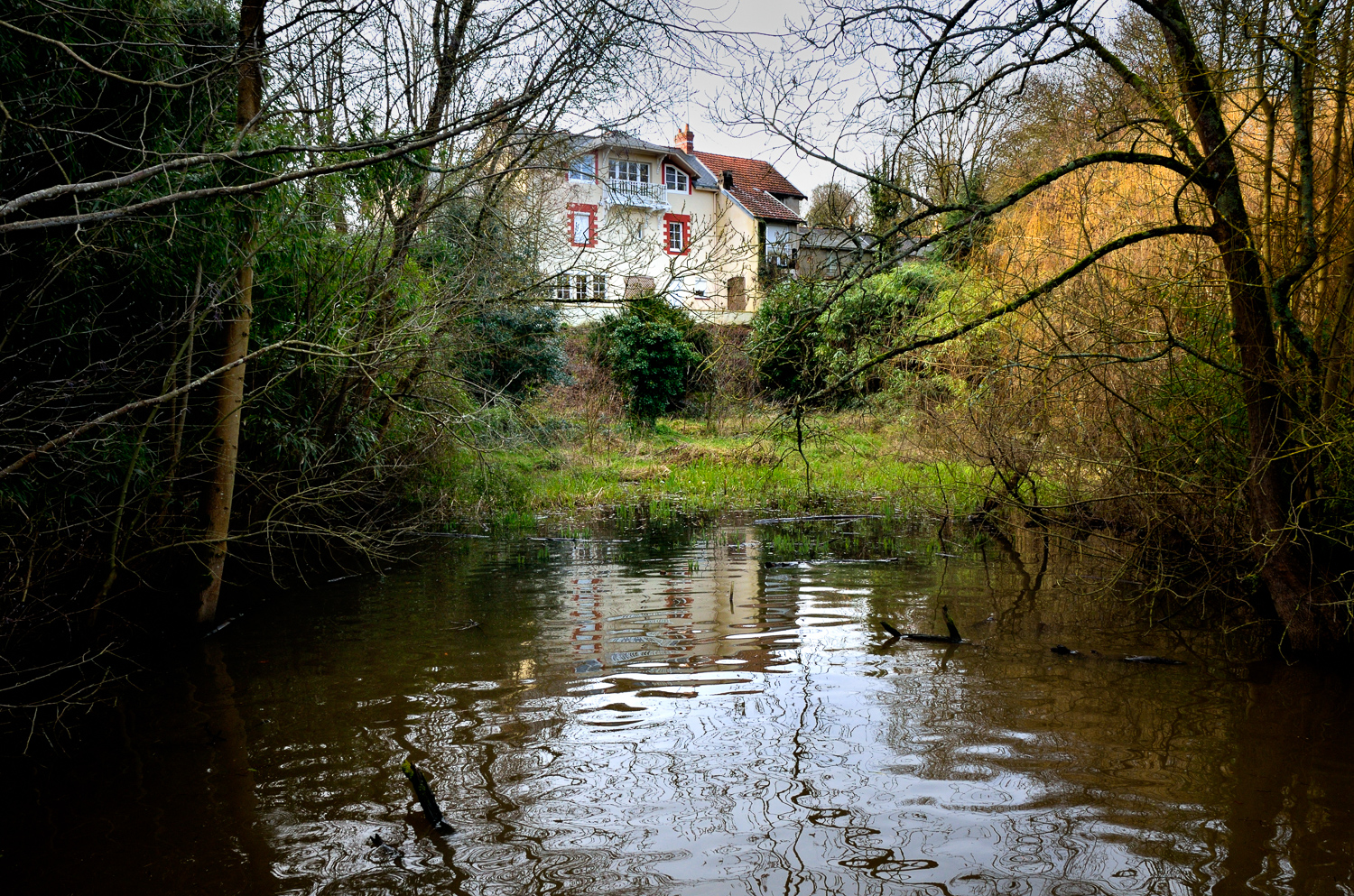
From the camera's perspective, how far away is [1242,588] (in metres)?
7.65

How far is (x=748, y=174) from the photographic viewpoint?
4666 cm

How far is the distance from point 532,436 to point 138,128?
21.6 feet

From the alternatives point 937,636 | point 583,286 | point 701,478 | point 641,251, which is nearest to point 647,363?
point 701,478

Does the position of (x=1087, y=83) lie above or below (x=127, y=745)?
above

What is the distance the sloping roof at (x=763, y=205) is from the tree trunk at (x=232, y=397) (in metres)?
33.1

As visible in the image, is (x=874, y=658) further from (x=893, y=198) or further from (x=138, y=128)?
(x=138, y=128)

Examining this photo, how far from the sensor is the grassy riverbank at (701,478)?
15.2 m

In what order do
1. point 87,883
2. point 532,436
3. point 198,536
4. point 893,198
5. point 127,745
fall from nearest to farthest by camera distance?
point 87,883, point 127,745, point 893,198, point 198,536, point 532,436

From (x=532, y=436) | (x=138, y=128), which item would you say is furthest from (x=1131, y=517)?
(x=138, y=128)

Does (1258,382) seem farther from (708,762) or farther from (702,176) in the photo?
(702,176)

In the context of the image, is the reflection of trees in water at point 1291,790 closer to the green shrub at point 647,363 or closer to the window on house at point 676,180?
the green shrub at point 647,363

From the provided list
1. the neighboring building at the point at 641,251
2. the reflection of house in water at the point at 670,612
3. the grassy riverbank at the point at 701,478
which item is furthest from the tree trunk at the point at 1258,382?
the grassy riverbank at the point at 701,478

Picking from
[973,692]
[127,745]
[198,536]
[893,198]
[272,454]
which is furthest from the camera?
[272,454]

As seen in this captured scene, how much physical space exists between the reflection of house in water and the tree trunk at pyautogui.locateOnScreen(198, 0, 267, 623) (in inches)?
136
